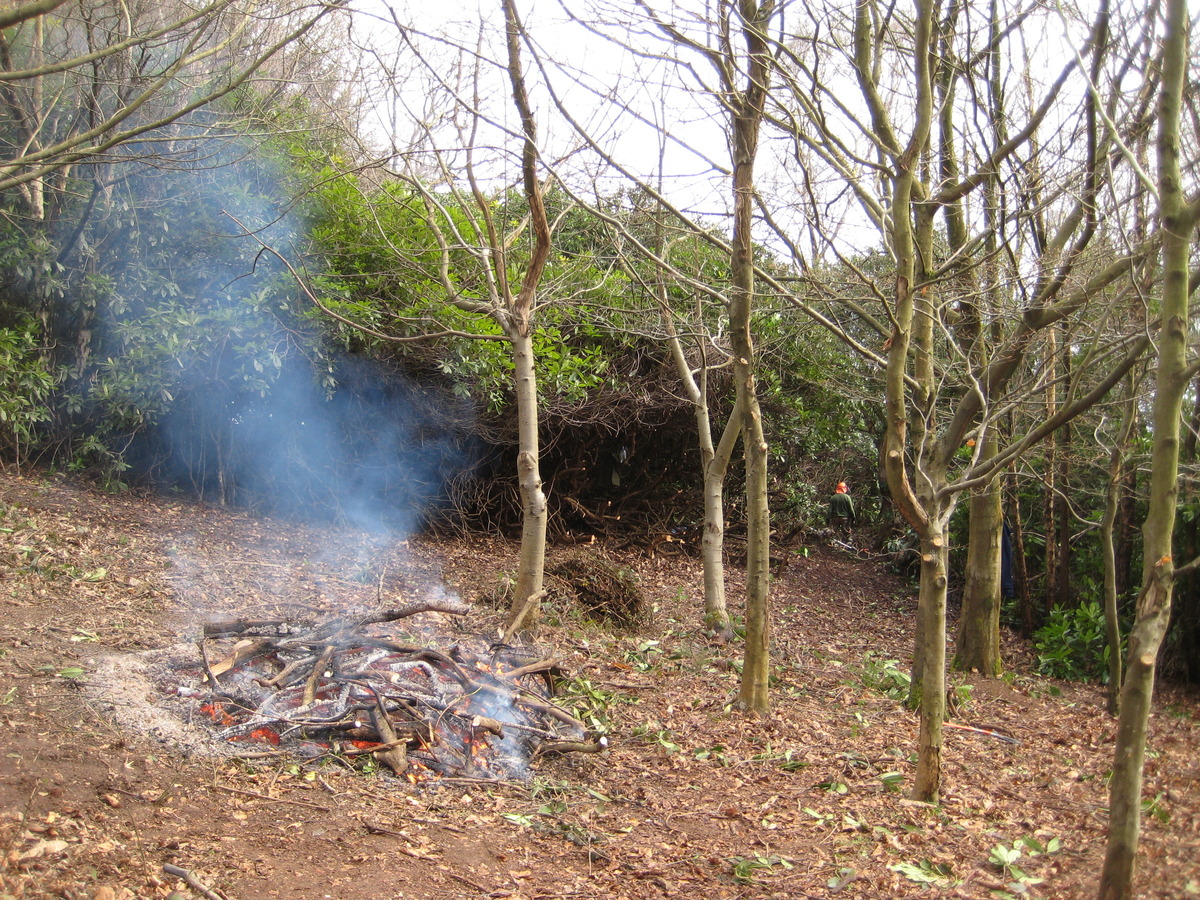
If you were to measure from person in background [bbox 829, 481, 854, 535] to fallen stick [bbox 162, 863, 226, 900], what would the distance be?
11.5 m

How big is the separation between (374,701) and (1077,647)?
282 inches

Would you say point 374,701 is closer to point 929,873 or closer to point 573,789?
point 573,789

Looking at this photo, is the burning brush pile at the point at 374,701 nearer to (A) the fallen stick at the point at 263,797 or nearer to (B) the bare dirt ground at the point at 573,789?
(B) the bare dirt ground at the point at 573,789

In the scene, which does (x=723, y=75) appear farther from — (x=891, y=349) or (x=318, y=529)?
(x=318, y=529)

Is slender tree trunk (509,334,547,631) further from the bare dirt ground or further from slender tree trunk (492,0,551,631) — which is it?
the bare dirt ground

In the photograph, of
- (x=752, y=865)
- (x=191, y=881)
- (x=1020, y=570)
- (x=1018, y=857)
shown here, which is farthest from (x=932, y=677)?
(x=1020, y=570)

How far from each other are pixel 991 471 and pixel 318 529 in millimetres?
7820

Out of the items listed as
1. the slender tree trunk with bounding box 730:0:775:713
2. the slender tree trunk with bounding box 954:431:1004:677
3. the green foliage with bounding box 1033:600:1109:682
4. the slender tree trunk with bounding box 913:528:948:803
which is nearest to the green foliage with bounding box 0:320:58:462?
the slender tree trunk with bounding box 730:0:775:713

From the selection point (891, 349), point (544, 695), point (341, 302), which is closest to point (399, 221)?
point (341, 302)

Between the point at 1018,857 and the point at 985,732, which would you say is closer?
the point at 1018,857

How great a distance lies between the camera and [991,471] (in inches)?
164

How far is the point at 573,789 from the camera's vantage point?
15.0ft

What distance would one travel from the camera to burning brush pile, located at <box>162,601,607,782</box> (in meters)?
4.48

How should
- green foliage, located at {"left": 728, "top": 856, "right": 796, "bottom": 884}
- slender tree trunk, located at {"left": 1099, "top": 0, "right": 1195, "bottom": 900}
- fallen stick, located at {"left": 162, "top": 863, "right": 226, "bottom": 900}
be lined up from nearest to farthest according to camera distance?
slender tree trunk, located at {"left": 1099, "top": 0, "right": 1195, "bottom": 900}, fallen stick, located at {"left": 162, "top": 863, "right": 226, "bottom": 900}, green foliage, located at {"left": 728, "top": 856, "right": 796, "bottom": 884}
